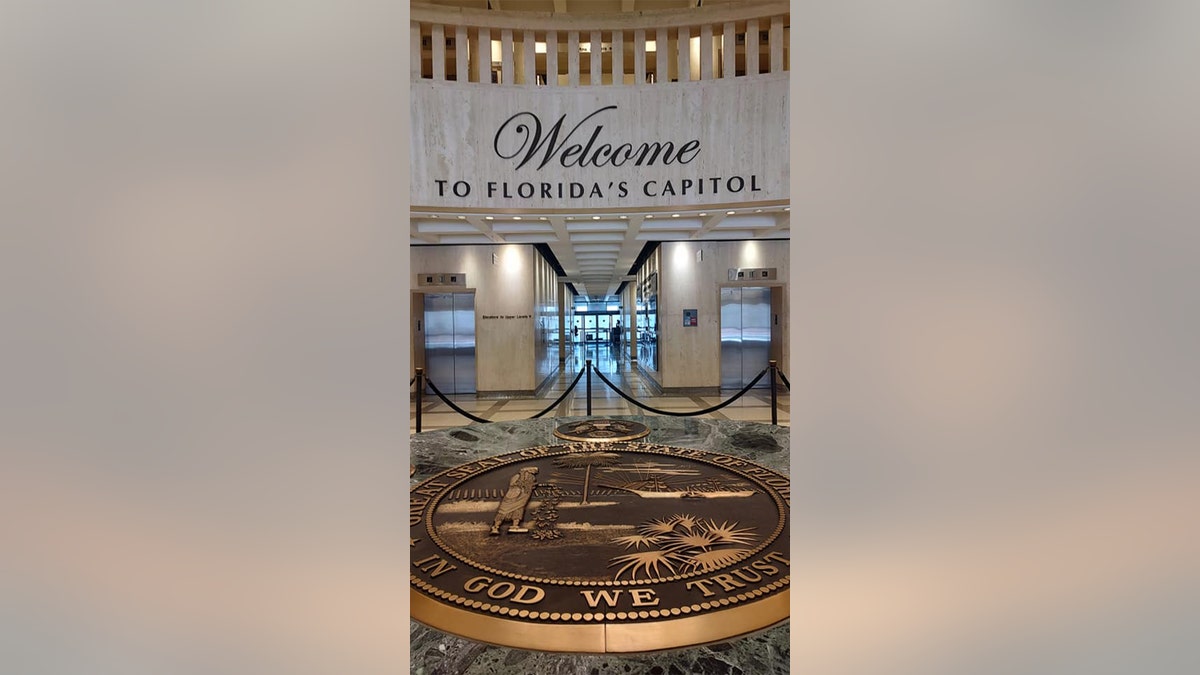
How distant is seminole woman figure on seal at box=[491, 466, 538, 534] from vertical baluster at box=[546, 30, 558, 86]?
201 inches

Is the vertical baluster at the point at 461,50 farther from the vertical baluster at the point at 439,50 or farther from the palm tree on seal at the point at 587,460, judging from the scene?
the palm tree on seal at the point at 587,460

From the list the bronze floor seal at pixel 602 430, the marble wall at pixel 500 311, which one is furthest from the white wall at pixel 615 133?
the marble wall at pixel 500 311

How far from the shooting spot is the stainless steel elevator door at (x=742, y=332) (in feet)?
38.0

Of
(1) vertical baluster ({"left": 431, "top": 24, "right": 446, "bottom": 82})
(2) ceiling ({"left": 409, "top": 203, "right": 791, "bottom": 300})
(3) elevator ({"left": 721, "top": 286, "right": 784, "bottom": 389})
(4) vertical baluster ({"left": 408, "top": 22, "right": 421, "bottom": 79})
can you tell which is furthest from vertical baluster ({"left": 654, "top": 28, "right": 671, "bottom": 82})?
(3) elevator ({"left": 721, "top": 286, "right": 784, "bottom": 389})

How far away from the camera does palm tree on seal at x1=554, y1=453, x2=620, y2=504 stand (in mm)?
4027
